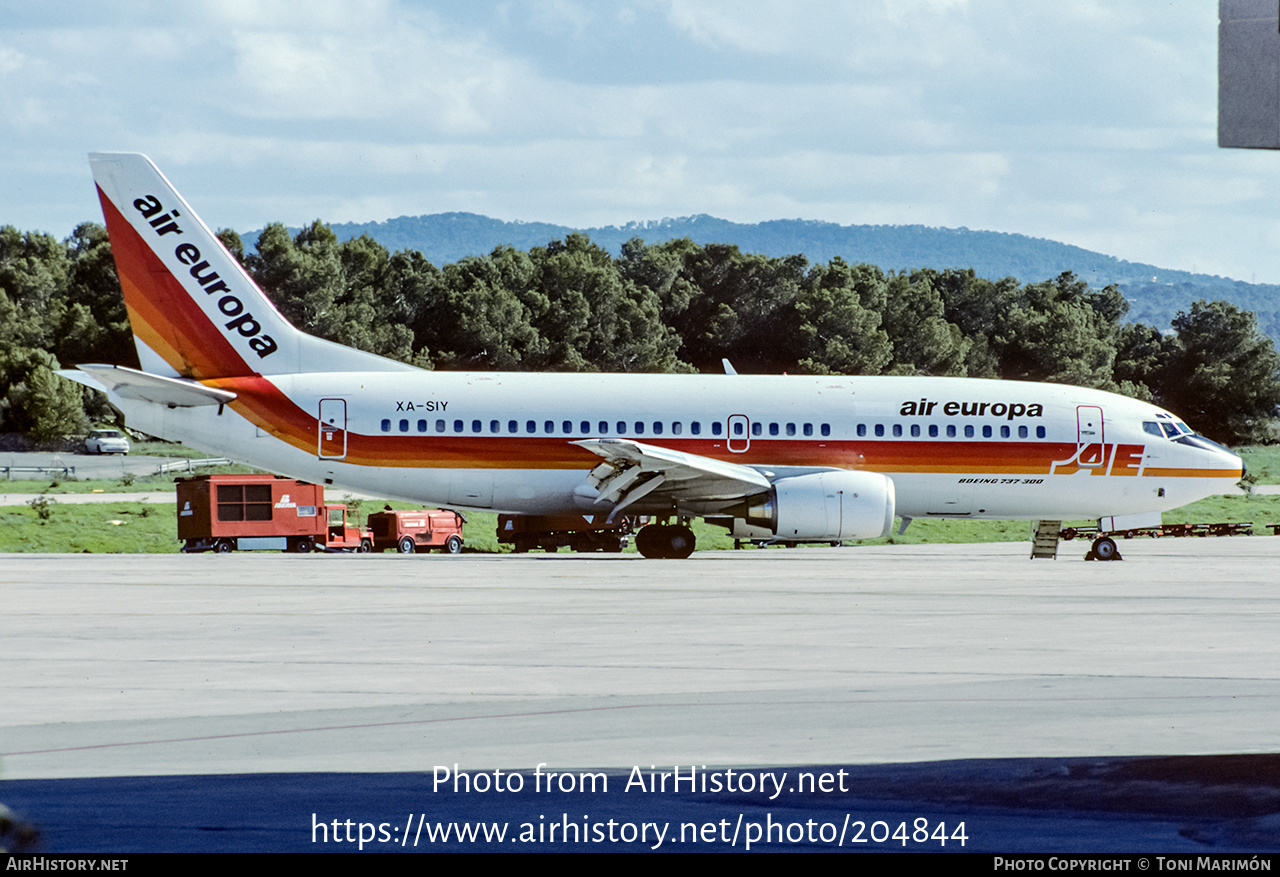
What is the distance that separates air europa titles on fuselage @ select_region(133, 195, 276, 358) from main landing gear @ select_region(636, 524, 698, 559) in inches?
367

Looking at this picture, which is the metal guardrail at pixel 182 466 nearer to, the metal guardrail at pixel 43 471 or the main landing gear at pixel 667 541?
the metal guardrail at pixel 43 471

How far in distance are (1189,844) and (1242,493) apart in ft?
230

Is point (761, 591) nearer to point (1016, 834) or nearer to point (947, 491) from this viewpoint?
point (947, 491)

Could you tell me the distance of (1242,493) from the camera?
2894 inches

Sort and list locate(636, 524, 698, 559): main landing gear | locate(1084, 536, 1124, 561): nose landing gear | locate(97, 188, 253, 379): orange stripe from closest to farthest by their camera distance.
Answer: locate(97, 188, 253, 379): orange stripe → locate(1084, 536, 1124, 561): nose landing gear → locate(636, 524, 698, 559): main landing gear

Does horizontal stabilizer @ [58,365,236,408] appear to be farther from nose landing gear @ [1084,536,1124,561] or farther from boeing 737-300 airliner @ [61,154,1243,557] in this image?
nose landing gear @ [1084,536,1124,561]

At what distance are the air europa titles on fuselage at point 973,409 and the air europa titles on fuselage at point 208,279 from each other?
14374 mm

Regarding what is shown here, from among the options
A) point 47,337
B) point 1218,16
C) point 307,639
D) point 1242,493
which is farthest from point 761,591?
point 47,337

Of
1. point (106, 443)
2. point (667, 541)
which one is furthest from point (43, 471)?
point (667, 541)

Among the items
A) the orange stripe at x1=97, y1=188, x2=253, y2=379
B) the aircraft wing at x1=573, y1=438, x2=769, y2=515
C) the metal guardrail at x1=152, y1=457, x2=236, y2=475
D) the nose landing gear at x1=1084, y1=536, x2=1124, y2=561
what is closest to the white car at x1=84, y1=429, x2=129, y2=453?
the metal guardrail at x1=152, y1=457, x2=236, y2=475

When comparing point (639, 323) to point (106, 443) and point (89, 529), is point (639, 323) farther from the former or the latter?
point (89, 529)

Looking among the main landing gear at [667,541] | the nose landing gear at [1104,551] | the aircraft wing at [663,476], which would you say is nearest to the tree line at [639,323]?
the main landing gear at [667,541]

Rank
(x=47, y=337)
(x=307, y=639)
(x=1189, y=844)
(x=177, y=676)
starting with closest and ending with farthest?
(x=1189, y=844), (x=177, y=676), (x=307, y=639), (x=47, y=337)

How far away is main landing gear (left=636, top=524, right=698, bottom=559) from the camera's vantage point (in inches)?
1390
